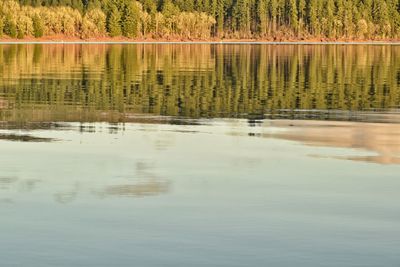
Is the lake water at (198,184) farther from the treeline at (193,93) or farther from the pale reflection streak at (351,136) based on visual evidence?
the treeline at (193,93)

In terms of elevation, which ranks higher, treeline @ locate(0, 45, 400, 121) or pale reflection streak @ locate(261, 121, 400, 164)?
treeline @ locate(0, 45, 400, 121)

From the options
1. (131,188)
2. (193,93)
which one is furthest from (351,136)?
(193,93)

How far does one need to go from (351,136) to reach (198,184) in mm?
10345

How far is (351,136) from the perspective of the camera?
95.7 feet

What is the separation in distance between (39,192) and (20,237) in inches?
148

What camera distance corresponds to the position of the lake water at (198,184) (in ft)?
47.4

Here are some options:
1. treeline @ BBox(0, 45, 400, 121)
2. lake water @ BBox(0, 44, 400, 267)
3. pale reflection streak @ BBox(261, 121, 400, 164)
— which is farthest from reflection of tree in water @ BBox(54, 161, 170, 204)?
treeline @ BBox(0, 45, 400, 121)

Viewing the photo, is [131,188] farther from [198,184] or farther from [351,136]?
[351,136]

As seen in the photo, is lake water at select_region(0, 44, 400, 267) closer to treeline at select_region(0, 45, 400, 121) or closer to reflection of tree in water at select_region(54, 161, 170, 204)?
reflection of tree in water at select_region(54, 161, 170, 204)

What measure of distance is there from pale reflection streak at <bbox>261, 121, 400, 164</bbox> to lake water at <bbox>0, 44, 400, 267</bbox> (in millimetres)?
62

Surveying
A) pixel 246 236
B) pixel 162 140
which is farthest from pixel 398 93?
pixel 246 236

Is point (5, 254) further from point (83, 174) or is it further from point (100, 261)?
point (83, 174)

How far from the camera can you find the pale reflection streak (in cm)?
2492

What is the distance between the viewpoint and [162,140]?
27719 mm
